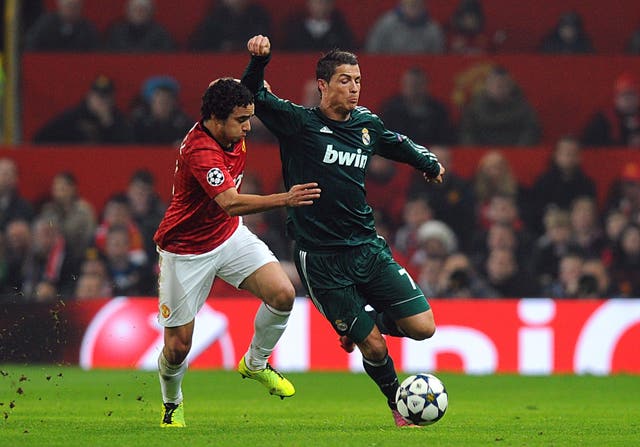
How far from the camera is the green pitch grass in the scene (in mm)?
7953

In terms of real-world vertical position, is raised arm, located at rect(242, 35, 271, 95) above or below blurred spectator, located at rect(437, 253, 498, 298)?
above

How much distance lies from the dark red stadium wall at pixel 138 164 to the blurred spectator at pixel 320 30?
1.81 meters

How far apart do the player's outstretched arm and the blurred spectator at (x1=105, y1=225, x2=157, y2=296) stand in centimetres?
654

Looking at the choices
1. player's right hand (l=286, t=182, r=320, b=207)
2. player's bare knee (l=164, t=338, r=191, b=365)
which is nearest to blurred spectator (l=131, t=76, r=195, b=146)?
player's bare knee (l=164, t=338, r=191, b=365)

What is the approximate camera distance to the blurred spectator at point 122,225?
14.9 m

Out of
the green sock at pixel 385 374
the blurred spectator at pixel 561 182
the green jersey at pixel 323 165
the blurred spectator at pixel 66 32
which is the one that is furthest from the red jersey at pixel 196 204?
the blurred spectator at pixel 66 32

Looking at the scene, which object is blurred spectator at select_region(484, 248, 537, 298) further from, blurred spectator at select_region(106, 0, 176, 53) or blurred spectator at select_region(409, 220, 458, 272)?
blurred spectator at select_region(106, 0, 176, 53)

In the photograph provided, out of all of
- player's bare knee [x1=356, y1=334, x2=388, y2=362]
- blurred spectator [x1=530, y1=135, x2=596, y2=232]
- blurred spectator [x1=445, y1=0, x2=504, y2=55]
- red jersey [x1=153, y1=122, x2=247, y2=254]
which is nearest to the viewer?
red jersey [x1=153, y1=122, x2=247, y2=254]

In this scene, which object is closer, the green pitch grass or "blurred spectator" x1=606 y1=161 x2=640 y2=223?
the green pitch grass

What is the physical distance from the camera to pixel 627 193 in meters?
15.5

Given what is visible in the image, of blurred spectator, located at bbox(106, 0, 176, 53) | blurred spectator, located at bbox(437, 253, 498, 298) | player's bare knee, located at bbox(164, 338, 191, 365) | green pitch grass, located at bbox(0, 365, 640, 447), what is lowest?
green pitch grass, located at bbox(0, 365, 640, 447)

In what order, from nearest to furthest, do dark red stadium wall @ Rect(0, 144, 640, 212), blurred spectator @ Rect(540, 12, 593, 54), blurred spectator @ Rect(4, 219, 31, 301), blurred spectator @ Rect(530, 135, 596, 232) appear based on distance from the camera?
blurred spectator @ Rect(4, 219, 31, 301), blurred spectator @ Rect(530, 135, 596, 232), dark red stadium wall @ Rect(0, 144, 640, 212), blurred spectator @ Rect(540, 12, 593, 54)

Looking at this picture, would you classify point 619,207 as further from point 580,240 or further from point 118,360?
point 118,360

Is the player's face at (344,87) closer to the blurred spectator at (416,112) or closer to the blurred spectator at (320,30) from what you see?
the blurred spectator at (416,112)
